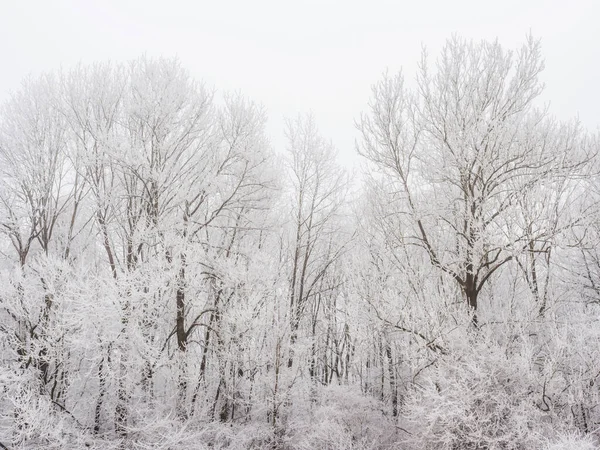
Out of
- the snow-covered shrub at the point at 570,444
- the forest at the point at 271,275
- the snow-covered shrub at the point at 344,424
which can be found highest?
the forest at the point at 271,275

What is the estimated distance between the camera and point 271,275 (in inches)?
485

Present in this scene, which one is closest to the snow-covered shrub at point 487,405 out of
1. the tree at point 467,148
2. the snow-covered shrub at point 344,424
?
the tree at point 467,148

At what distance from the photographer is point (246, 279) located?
37.9ft

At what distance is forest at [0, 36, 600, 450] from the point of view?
855cm

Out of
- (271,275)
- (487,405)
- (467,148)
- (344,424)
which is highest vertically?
(467,148)

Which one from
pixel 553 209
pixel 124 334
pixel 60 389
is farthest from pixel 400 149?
pixel 60 389

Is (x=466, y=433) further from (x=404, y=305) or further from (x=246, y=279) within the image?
(x=246, y=279)

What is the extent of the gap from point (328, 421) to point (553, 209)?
27.0ft

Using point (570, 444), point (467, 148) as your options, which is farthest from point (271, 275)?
point (570, 444)

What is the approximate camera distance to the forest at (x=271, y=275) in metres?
8.55

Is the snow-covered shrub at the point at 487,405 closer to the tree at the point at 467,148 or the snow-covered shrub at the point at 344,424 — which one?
the tree at the point at 467,148

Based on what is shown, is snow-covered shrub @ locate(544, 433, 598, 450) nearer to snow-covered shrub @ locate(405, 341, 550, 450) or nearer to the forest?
the forest

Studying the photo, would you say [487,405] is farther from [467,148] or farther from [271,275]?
[271,275]

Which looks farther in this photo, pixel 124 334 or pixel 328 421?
pixel 328 421
